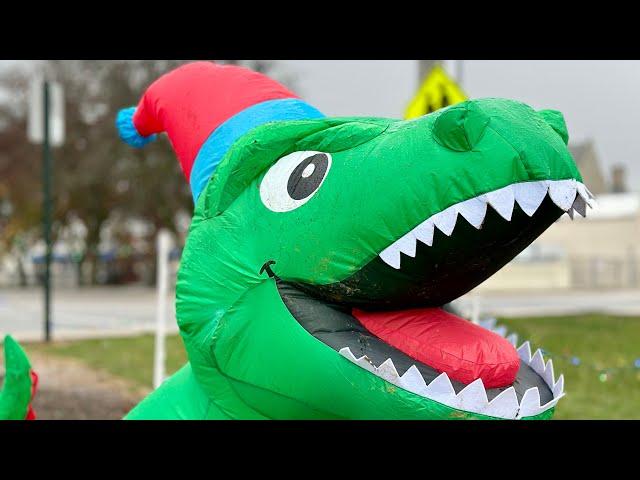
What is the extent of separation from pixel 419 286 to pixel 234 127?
44.4 inches

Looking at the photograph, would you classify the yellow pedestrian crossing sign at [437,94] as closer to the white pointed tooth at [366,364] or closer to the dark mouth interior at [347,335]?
the dark mouth interior at [347,335]

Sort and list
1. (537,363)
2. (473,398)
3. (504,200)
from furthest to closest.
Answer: (537,363)
(473,398)
(504,200)

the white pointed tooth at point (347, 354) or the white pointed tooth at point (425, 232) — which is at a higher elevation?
Answer: the white pointed tooth at point (425, 232)

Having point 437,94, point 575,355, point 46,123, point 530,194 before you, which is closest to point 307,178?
point 530,194

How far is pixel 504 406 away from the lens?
2096mm

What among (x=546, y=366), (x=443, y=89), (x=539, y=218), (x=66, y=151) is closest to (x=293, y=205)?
(x=539, y=218)

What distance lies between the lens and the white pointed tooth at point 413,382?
2098mm

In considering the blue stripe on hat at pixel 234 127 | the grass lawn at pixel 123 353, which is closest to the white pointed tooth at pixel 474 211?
the blue stripe on hat at pixel 234 127

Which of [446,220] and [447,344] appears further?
[447,344]

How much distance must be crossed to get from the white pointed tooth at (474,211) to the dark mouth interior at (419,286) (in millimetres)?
38

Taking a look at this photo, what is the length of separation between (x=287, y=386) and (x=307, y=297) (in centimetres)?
26

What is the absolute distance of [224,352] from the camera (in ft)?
7.95

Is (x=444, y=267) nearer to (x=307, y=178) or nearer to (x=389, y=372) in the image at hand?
(x=389, y=372)

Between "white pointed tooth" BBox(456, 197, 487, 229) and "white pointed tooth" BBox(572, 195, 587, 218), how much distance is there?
0.24 metres
